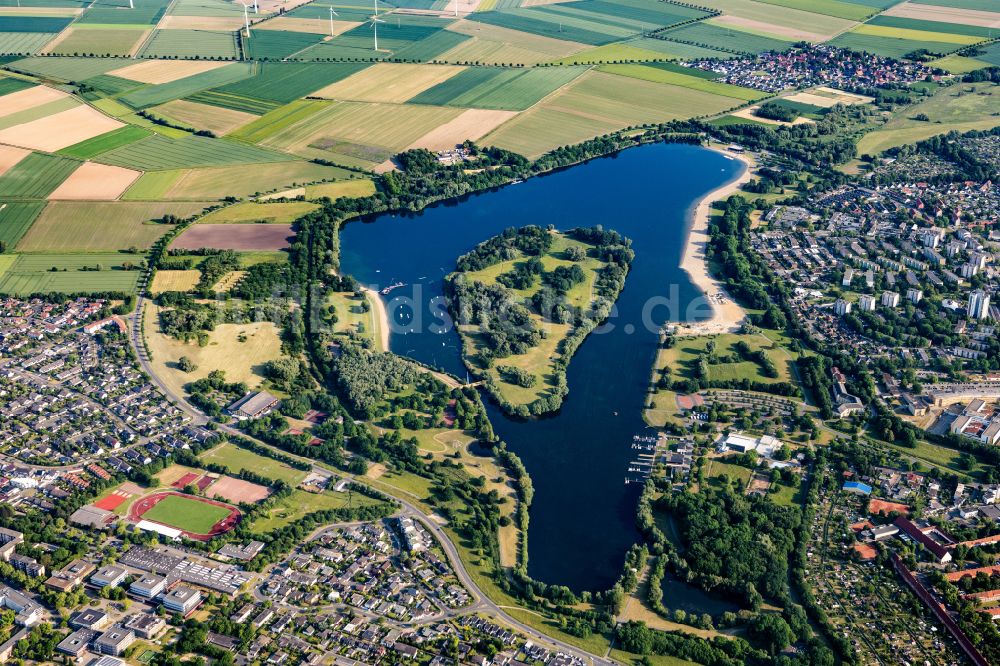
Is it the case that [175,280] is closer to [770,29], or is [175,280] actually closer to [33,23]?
[33,23]

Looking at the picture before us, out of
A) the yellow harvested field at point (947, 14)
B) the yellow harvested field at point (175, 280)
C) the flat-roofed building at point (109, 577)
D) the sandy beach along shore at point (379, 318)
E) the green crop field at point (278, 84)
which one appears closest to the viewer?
the flat-roofed building at point (109, 577)

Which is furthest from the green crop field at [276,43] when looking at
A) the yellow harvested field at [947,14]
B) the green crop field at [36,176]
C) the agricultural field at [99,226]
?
the yellow harvested field at [947,14]

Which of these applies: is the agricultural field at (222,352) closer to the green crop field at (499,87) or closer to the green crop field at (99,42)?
the green crop field at (499,87)

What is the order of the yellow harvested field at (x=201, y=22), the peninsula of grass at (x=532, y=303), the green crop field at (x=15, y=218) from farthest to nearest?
the yellow harvested field at (x=201, y=22)
the green crop field at (x=15, y=218)
the peninsula of grass at (x=532, y=303)

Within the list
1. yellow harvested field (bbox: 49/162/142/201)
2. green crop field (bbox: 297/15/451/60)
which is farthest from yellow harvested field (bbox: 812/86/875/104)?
yellow harvested field (bbox: 49/162/142/201)

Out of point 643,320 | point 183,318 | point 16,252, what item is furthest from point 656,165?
point 16,252

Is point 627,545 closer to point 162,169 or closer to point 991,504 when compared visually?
point 991,504
